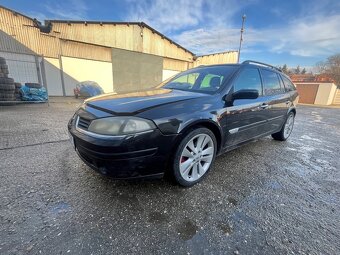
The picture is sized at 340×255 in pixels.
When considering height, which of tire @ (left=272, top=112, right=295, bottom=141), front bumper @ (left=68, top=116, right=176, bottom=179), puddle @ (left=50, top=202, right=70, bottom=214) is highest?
front bumper @ (left=68, top=116, right=176, bottom=179)

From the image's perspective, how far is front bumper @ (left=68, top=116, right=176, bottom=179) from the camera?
1779 millimetres

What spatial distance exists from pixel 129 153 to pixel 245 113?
6.50ft

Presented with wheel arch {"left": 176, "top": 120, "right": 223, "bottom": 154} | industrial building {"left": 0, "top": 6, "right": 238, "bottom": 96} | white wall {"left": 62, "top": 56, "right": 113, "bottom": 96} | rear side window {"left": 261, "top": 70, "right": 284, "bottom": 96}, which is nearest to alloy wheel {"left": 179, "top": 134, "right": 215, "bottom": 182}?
wheel arch {"left": 176, "top": 120, "right": 223, "bottom": 154}

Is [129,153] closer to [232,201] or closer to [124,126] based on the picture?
[124,126]

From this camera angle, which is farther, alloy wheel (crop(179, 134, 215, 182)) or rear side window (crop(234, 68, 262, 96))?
rear side window (crop(234, 68, 262, 96))

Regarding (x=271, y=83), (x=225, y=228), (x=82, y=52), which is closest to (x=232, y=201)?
(x=225, y=228)

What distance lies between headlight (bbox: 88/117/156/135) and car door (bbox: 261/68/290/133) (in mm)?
2512

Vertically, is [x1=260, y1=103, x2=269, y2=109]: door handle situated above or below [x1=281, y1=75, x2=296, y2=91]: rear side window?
below

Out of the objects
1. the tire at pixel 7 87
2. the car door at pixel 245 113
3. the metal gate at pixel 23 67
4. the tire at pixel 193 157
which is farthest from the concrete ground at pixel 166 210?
the metal gate at pixel 23 67

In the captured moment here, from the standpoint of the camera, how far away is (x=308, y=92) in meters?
21.2

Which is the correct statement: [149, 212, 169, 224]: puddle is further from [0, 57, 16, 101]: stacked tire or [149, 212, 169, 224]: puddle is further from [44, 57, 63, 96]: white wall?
[44, 57, 63, 96]: white wall

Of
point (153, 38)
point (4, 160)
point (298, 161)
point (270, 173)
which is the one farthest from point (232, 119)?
point (153, 38)

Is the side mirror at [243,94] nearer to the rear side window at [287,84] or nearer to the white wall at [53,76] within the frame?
the rear side window at [287,84]

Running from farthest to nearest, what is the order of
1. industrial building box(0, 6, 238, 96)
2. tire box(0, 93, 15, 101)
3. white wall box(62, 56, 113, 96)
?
white wall box(62, 56, 113, 96), industrial building box(0, 6, 238, 96), tire box(0, 93, 15, 101)
